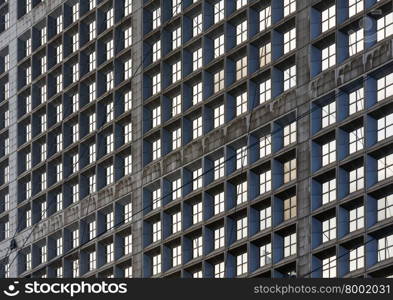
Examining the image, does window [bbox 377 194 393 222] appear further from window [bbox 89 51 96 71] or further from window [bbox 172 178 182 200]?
window [bbox 89 51 96 71]

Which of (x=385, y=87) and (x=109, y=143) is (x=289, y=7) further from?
(x=109, y=143)

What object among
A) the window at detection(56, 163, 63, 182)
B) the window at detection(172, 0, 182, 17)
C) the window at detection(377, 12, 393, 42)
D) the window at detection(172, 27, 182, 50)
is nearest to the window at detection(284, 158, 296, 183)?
the window at detection(377, 12, 393, 42)

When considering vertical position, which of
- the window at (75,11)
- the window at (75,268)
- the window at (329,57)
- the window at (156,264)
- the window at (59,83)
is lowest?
the window at (156,264)

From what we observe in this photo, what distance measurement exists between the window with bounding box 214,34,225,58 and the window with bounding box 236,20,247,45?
6.07 feet

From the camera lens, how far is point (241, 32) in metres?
141

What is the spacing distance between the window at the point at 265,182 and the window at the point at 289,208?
2.41 meters

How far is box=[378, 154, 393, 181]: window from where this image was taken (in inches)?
4879

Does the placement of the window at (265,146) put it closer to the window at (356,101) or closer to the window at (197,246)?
the window at (197,246)

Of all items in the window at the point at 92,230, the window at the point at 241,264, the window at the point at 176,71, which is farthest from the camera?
the window at the point at 92,230

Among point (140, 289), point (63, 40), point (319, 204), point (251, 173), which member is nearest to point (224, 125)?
point (251, 173)

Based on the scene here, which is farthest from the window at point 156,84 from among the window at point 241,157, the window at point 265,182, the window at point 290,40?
the window at point 290,40

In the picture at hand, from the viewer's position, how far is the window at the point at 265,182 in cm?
13562

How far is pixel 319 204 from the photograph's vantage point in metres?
130

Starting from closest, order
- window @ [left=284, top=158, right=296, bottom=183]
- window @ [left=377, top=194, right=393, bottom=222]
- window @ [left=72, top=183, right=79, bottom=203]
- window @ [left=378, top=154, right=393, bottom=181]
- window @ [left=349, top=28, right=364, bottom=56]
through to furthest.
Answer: window @ [left=377, top=194, right=393, bottom=222], window @ [left=378, top=154, right=393, bottom=181], window @ [left=349, top=28, right=364, bottom=56], window @ [left=284, top=158, right=296, bottom=183], window @ [left=72, top=183, right=79, bottom=203]
